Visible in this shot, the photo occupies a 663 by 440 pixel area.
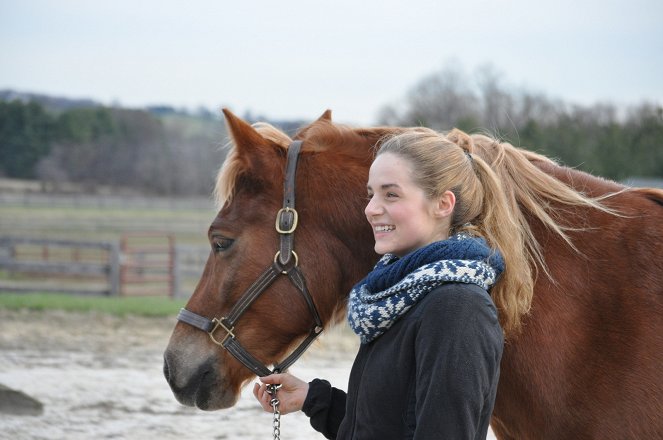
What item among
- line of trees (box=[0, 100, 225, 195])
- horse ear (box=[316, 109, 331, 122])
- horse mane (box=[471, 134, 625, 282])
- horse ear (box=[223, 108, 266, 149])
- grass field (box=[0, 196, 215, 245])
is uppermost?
horse ear (box=[316, 109, 331, 122])

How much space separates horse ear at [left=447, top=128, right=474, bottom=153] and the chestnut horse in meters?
0.06

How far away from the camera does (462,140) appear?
2.42 metres

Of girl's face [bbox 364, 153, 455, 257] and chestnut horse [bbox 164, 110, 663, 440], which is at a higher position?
girl's face [bbox 364, 153, 455, 257]

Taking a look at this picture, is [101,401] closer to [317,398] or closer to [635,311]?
[317,398]

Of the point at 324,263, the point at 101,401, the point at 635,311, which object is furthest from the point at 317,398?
the point at 101,401

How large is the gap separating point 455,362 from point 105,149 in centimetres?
3693

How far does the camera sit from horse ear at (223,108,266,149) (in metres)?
2.64

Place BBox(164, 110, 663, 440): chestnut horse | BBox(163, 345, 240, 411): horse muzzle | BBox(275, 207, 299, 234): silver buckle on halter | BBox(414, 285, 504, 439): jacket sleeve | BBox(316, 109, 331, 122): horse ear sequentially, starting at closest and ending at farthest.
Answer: BBox(414, 285, 504, 439): jacket sleeve < BBox(164, 110, 663, 440): chestnut horse < BBox(275, 207, 299, 234): silver buckle on halter < BBox(163, 345, 240, 411): horse muzzle < BBox(316, 109, 331, 122): horse ear

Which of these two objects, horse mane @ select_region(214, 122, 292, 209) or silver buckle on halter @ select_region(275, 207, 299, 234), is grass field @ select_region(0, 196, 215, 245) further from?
silver buckle on halter @ select_region(275, 207, 299, 234)

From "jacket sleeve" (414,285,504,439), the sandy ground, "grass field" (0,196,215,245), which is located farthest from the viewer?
"grass field" (0,196,215,245)

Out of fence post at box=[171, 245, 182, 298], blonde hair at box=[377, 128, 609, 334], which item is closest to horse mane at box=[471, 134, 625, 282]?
blonde hair at box=[377, 128, 609, 334]

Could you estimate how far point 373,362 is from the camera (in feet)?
5.96

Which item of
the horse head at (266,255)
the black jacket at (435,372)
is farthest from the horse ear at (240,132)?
the black jacket at (435,372)

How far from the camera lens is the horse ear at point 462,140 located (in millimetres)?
2369
